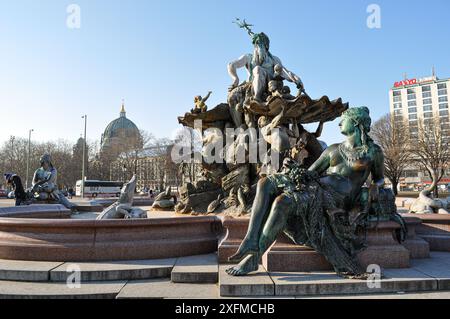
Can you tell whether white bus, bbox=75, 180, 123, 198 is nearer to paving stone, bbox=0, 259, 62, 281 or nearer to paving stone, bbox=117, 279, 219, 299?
paving stone, bbox=0, 259, 62, 281

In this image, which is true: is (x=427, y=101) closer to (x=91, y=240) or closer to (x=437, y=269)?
(x=437, y=269)

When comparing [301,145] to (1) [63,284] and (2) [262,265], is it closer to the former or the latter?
(2) [262,265]

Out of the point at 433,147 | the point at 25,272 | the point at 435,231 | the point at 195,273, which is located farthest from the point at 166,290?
the point at 433,147

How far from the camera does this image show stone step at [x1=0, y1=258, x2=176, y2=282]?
4.75 m

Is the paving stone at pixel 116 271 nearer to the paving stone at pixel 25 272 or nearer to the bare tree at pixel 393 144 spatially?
the paving stone at pixel 25 272

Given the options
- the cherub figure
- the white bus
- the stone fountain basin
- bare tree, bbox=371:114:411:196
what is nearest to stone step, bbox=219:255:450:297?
the stone fountain basin

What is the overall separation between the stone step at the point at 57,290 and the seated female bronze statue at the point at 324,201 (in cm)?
153

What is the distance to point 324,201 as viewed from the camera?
15.6 feet

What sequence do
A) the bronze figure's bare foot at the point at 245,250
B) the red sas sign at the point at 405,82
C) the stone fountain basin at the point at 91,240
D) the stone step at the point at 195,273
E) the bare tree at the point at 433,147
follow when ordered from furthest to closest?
1. the red sas sign at the point at 405,82
2. the bare tree at the point at 433,147
3. the stone fountain basin at the point at 91,240
4. the stone step at the point at 195,273
5. the bronze figure's bare foot at the point at 245,250

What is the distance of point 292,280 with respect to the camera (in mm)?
4309

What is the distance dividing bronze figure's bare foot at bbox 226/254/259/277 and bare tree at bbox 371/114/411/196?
126ft

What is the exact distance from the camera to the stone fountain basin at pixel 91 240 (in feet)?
17.9

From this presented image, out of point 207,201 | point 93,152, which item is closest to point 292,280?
point 207,201

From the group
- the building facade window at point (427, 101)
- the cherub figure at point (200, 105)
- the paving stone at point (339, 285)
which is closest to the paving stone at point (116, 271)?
the paving stone at point (339, 285)
